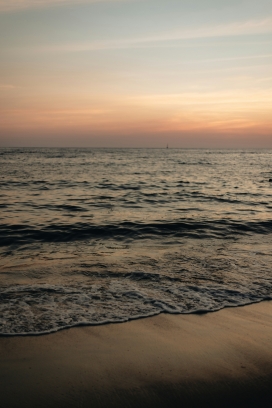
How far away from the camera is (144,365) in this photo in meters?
3.60

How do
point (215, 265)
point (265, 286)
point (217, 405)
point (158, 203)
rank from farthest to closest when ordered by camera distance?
point (158, 203), point (215, 265), point (265, 286), point (217, 405)

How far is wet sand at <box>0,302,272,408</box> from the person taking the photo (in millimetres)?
3090

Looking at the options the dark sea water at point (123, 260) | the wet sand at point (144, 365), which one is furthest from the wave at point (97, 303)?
the wet sand at point (144, 365)

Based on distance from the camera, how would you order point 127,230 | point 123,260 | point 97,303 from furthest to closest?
point 127,230, point 123,260, point 97,303

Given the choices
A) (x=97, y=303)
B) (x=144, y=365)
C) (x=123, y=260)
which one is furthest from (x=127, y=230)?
(x=144, y=365)

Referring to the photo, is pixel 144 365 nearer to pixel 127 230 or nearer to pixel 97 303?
pixel 97 303

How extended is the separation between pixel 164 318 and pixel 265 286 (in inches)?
90.2

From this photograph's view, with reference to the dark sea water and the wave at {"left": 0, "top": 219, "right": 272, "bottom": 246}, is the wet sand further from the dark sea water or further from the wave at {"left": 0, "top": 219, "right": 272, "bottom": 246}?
the wave at {"left": 0, "top": 219, "right": 272, "bottom": 246}

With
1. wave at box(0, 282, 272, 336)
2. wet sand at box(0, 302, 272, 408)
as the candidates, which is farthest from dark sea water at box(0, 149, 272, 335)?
wet sand at box(0, 302, 272, 408)

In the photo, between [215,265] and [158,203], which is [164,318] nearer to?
[215,265]

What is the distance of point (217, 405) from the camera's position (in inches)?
119

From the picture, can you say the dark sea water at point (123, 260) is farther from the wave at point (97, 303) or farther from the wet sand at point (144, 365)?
the wet sand at point (144, 365)

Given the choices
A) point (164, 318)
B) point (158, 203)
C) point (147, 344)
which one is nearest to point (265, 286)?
point (164, 318)

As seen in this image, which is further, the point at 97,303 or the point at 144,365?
the point at 97,303
